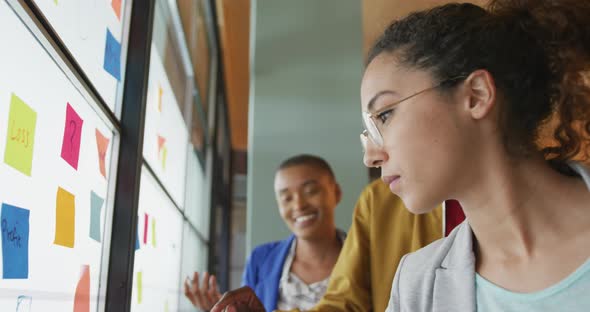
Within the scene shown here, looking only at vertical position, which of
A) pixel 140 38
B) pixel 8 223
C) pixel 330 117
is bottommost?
pixel 8 223

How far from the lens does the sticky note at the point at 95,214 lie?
97 centimetres

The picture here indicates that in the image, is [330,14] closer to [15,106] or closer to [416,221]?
[416,221]

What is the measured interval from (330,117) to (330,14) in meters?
0.52

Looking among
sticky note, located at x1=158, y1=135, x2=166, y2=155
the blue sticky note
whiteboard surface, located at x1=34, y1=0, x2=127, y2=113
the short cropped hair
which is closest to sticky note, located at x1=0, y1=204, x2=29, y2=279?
whiteboard surface, located at x1=34, y1=0, x2=127, y2=113

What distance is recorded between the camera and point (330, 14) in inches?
102

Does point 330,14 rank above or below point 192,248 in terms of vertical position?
above

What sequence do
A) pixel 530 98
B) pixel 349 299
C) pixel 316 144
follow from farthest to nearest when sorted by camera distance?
pixel 316 144, pixel 349 299, pixel 530 98

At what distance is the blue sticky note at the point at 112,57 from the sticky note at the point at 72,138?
19 centimetres

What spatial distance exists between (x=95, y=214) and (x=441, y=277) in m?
0.63

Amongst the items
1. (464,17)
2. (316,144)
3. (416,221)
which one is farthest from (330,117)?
(464,17)

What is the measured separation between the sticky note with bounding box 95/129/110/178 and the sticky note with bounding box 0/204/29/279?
13.5 inches

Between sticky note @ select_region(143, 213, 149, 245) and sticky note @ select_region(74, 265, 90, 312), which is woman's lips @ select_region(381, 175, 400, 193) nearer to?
sticky note @ select_region(74, 265, 90, 312)

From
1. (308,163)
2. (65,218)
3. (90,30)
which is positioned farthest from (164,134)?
(65,218)

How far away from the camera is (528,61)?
80cm
